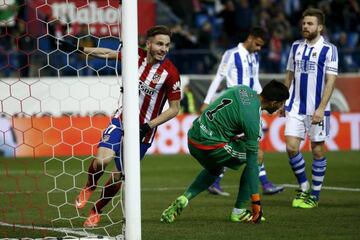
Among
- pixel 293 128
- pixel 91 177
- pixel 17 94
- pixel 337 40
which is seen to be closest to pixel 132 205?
pixel 91 177

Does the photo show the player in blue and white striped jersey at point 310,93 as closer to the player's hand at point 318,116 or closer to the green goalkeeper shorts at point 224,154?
the player's hand at point 318,116

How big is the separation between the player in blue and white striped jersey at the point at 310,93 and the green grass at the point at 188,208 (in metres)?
0.40

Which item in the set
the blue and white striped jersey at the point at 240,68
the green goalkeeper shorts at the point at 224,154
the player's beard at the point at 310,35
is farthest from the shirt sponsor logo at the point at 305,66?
the green goalkeeper shorts at the point at 224,154

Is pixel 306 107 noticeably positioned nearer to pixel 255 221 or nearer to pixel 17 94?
pixel 255 221

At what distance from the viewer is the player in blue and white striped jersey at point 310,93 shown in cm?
1050

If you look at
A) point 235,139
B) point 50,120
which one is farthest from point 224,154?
point 50,120

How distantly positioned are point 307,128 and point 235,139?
2.07 metres

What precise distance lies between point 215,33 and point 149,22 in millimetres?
2557

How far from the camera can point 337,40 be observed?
23.7m

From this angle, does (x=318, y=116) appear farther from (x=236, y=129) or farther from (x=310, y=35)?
(x=236, y=129)

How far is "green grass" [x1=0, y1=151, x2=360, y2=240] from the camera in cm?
828

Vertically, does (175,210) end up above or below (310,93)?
below

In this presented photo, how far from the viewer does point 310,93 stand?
10719 mm

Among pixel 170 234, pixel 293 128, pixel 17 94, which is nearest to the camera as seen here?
pixel 170 234
